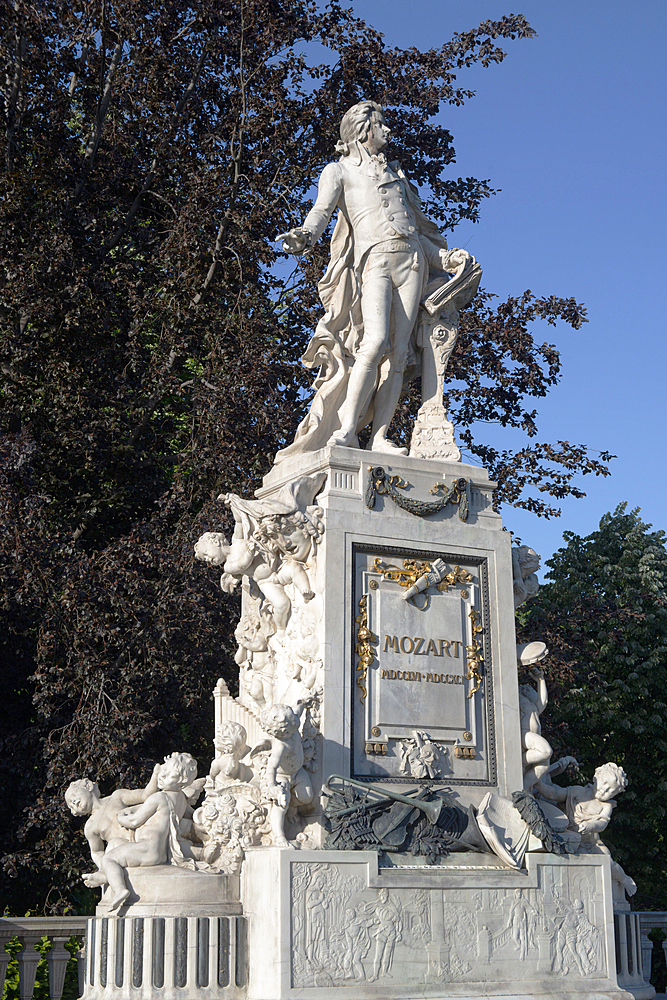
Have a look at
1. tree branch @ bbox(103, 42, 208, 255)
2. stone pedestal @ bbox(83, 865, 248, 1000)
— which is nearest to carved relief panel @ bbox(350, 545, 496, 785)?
stone pedestal @ bbox(83, 865, 248, 1000)

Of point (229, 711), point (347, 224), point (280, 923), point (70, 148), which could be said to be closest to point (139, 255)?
point (70, 148)

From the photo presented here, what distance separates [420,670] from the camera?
29.3ft

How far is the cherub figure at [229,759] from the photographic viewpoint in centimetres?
859

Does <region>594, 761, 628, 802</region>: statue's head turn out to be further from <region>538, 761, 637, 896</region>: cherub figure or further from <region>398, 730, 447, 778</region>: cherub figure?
<region>398, 730, 447, 778</region>: cherub figure

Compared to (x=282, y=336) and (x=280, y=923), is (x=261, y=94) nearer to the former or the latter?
(x=282, y=336)

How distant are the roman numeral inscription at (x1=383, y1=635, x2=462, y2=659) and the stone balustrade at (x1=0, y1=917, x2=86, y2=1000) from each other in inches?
121

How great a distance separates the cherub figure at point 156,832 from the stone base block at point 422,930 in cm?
64

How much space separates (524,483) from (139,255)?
636 centimetres

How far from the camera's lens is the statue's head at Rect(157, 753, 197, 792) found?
28.2 feet

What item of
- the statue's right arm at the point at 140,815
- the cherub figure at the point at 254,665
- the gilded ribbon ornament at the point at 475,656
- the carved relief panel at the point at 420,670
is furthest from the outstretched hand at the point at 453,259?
the statue's right arm at the point at 140,815

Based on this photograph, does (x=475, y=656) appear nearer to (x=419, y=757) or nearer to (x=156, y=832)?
(x=419, y=757)

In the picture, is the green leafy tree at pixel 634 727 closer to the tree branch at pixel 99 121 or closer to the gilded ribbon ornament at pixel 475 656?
the tree branch at pixel 99 121

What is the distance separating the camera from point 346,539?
898 cm

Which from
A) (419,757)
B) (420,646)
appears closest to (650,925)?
(419,757)
